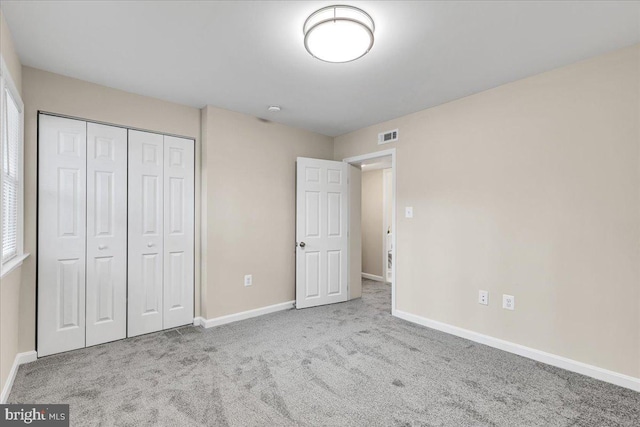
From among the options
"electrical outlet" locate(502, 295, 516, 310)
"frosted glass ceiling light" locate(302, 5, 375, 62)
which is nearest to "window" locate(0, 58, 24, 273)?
"frosted glass ceiling light" locate(302, 5, 375, 62)

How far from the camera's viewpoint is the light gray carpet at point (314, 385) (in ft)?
6.30

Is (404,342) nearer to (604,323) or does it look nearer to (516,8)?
(604,323)

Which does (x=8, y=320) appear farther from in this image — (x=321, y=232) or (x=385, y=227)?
(x=385, y=227)

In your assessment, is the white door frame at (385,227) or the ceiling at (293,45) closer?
the ceiling at (293,45)

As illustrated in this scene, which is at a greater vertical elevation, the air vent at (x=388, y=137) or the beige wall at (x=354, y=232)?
the air vent at (x=388, y=137)

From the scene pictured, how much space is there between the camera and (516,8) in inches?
72.7

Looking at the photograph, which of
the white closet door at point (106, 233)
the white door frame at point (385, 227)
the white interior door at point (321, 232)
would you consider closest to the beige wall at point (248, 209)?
the white interior door at point (321, 232)

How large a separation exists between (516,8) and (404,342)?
2.77m

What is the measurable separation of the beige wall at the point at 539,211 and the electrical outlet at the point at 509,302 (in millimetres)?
38

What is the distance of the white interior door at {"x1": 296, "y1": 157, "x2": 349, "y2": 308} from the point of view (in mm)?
4203

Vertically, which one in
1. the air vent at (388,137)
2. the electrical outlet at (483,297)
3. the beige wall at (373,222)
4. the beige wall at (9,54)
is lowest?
the electrical outlet at (483,297)

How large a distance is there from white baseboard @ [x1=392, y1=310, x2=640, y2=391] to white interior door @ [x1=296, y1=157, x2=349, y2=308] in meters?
1.28

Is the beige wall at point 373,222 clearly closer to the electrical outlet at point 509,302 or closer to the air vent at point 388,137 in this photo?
the air vent at point 388,137

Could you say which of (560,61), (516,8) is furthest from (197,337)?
(560,61)
